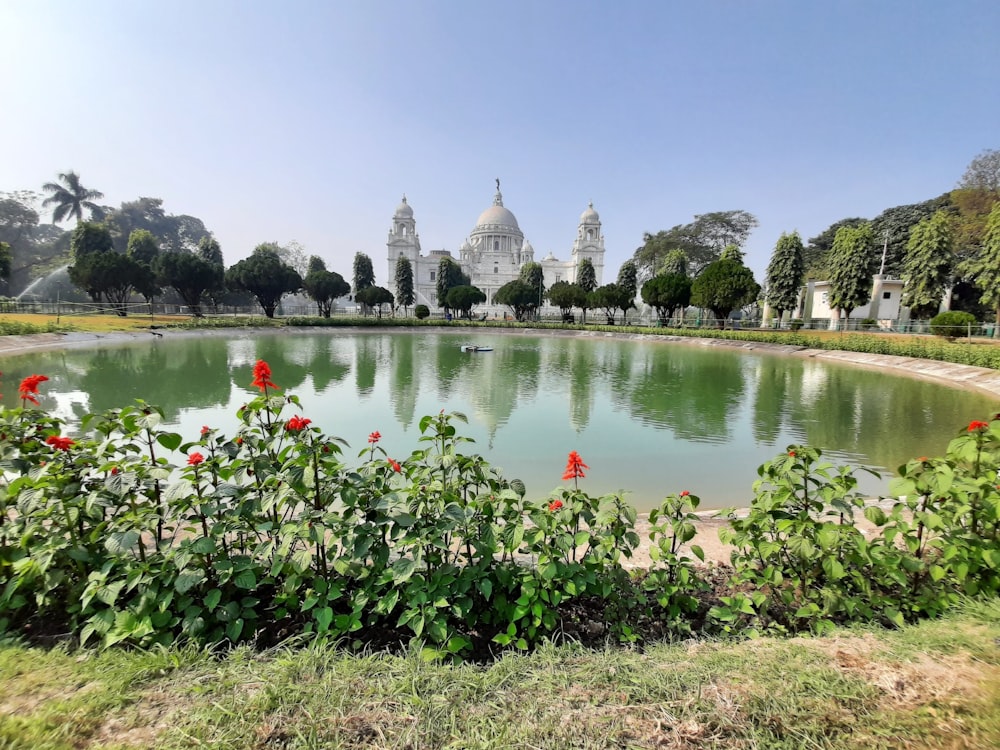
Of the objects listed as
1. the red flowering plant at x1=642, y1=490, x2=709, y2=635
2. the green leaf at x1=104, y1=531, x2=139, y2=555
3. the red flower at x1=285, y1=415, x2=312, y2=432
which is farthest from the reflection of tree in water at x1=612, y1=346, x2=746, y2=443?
the green leaf at x1=104, y1=531, x2=139, y2=555

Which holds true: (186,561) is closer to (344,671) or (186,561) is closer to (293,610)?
(293,610)

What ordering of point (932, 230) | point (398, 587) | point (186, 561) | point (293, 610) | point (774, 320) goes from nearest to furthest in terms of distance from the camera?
point (186, 561)
point (398, 587)
point (293, 610)
point (932, 230)
point (774, 320)

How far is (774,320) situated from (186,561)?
4345 centimetres

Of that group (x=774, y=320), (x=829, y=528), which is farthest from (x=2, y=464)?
(x=774, y=320)

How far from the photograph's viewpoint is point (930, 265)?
27781 millimetres

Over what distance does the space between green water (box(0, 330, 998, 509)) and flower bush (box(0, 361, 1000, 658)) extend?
2.80 meters

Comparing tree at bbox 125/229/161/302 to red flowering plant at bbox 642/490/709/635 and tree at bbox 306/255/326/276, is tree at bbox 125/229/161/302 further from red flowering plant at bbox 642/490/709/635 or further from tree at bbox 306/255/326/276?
red flowering plant at bbox 642/490/709/635

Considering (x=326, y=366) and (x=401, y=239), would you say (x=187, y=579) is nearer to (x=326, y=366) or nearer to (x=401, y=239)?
(x=326, y=366)

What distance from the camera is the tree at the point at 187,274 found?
35938mm

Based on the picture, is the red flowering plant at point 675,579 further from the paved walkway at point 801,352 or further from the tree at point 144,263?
the tree at point 144,263

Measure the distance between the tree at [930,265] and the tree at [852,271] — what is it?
235 centimetres

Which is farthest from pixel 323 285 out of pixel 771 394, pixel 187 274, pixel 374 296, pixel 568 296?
pixel 771 394

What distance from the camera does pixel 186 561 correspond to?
Answer: 1928mm

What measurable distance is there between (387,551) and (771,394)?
13.1 m
